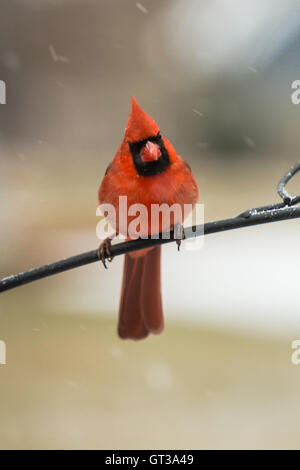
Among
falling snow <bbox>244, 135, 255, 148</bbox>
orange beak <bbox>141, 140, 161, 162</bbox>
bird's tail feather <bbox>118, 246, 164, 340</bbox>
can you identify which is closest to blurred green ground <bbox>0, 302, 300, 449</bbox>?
bird's tail feather <bbox>118, 246, 164, 340</bbox>

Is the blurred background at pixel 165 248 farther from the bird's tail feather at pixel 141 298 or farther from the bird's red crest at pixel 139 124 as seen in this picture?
the bird's red crest at pixel 139 124

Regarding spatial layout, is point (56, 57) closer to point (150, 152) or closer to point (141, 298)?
point (141, 298)

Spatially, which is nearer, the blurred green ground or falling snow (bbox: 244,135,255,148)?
the blurred green ground

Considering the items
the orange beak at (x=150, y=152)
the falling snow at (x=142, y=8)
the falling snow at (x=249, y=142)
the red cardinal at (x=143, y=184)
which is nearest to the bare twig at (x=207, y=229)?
the red cardinal at (x=143, y=184)

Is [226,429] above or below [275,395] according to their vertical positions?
below

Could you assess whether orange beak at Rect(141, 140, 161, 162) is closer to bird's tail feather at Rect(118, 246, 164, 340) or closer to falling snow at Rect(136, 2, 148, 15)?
bird's tail feather at Rect(118, 246, 164, 340)

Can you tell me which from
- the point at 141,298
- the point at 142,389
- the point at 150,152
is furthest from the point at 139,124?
the point at 142,389

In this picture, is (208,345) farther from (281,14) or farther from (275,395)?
(281,14)
